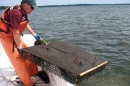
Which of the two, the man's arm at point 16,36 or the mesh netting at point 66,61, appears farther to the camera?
the man's arm at point 16,36

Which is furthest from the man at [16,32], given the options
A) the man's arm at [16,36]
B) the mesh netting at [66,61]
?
the mesh netting at [66,61]

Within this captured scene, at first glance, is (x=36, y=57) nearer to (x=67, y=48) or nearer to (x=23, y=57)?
(x=23, y=57)

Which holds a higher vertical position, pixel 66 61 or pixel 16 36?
pixel 16 36

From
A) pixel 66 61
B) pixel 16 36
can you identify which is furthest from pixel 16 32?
pixel 66 61

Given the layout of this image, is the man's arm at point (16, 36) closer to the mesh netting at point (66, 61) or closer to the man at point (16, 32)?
the man at point (16, 32)

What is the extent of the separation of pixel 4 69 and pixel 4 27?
4.61ft

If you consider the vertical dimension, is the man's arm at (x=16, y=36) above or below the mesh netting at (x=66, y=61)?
above

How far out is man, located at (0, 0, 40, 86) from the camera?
3690mm

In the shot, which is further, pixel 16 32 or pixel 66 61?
pixel 16 32

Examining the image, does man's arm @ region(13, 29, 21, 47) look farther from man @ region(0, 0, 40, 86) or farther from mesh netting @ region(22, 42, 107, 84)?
mesh netting @ region(22, 42, 107, 84)

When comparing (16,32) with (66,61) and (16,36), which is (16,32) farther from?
(66,61)

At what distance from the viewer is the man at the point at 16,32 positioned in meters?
3.69

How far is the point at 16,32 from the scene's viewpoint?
12.4 ft

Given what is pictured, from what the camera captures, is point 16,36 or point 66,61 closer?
point 66,61
